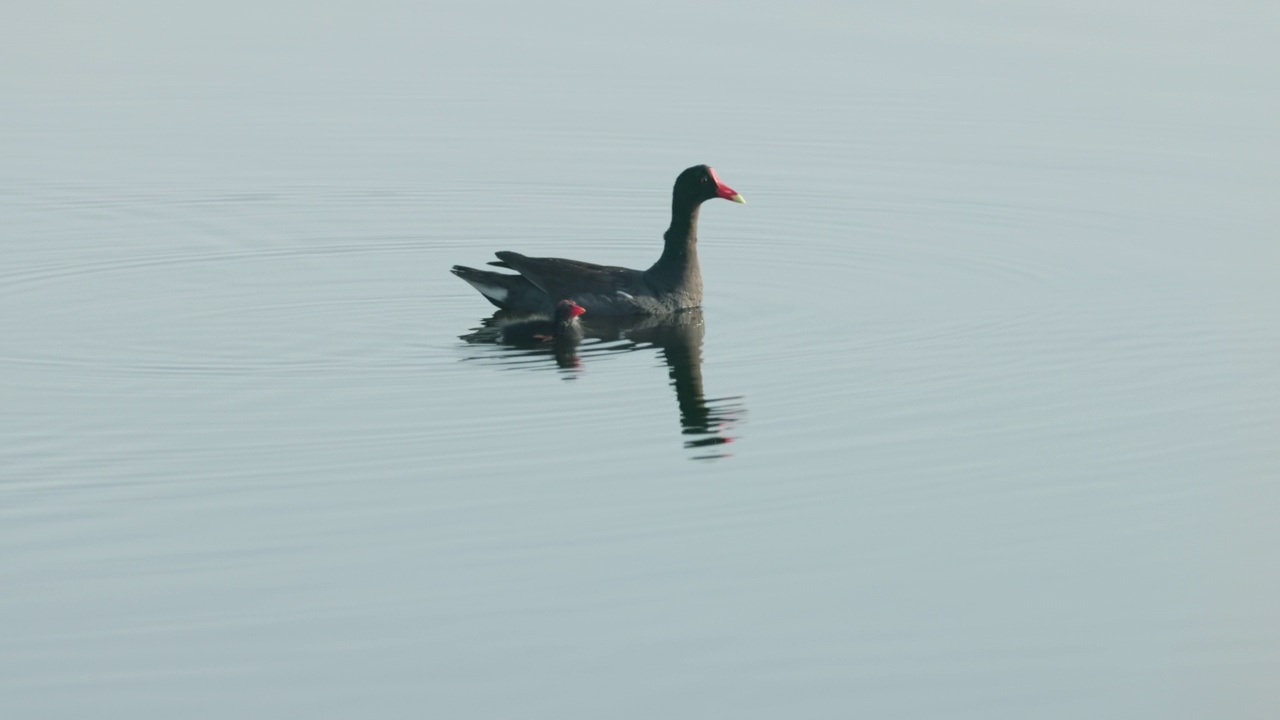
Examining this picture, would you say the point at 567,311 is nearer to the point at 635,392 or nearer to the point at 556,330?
the point at 556,330

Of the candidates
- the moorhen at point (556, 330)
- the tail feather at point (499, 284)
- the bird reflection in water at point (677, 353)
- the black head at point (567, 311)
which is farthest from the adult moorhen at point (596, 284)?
the black head at point (567, 311)

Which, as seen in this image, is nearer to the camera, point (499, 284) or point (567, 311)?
point (567, 311)

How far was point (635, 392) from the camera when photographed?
13258 mm

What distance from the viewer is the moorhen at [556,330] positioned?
15.1 metres

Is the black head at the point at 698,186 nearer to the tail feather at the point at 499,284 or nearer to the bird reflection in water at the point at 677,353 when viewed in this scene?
the bird reflection in water at the point at 677,353

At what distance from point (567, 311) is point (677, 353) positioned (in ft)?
3.67

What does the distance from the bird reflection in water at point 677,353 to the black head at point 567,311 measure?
0.60 ft

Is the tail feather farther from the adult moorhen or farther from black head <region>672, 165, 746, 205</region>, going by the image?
black head <region>672, 165, 746, 205</region>

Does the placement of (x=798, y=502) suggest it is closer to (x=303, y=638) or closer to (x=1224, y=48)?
(x=303, y=638)

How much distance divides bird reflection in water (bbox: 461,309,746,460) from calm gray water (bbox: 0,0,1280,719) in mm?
56

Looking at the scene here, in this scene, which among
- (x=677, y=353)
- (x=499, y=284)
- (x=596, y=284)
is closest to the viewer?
(x=677, y=353)

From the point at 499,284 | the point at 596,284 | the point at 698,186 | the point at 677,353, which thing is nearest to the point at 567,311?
the point at 596,284

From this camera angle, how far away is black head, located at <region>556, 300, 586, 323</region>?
50.3ft

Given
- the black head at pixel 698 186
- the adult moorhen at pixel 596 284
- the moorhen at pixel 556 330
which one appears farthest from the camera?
the black head at pixel 698 186
